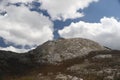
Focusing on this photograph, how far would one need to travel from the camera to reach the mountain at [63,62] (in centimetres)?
11344

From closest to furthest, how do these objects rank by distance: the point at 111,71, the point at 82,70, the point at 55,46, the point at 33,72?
1. the point at 111,71
2. the point at 82,70
3. the point at 33,72
4. the point at 55,46

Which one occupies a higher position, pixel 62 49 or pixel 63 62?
pixel 62 49

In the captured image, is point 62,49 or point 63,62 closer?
point 63,62

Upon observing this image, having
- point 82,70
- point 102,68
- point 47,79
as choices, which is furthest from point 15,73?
point 102,68

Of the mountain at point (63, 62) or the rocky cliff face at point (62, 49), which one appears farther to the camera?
the rocky cliff face at point (62, 49)

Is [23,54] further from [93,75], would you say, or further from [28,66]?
[93,75]

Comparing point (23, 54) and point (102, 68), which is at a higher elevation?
point (23, 54)

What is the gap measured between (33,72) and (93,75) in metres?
28.1

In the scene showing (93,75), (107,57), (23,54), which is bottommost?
(93,75)

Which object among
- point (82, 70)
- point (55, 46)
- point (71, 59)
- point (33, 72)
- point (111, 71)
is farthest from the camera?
point (55, 46)

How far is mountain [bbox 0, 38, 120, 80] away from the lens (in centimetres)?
11344

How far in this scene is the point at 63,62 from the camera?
131 metres

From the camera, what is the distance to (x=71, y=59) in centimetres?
13312

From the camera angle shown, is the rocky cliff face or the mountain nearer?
the mountain
